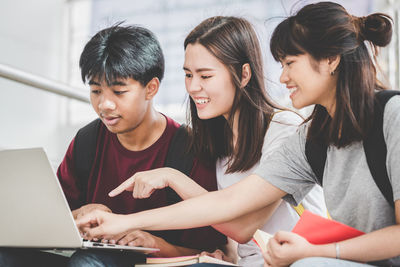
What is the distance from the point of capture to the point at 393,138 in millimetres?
795

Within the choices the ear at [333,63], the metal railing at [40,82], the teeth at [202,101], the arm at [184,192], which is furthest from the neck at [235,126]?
the metal railing at [40,82]

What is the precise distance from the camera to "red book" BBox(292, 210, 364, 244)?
2.53ft

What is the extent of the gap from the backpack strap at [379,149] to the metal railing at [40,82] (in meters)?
1.08

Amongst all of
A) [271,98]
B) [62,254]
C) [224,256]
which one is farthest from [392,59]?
[62,254]

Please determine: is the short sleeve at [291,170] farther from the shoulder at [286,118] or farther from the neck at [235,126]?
the neck at [235,126]

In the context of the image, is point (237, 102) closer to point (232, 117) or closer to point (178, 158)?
point (232, 117)

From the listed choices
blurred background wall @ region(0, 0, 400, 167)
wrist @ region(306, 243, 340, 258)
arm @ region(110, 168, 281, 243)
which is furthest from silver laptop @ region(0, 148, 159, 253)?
blurred background wall @ region(0, 0, 400, 167)

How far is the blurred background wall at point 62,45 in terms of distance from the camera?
4.24 meters

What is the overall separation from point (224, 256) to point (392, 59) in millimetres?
2566

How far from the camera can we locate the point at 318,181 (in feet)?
3.33

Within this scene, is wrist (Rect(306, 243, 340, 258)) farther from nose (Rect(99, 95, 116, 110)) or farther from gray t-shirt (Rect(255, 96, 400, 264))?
nose (Rect(99, 95, 116, 110))

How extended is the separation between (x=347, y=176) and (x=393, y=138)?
0.14m

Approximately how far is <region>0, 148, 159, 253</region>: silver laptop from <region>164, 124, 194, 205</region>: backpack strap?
0.35 metres

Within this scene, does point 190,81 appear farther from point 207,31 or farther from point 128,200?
point 128,200
